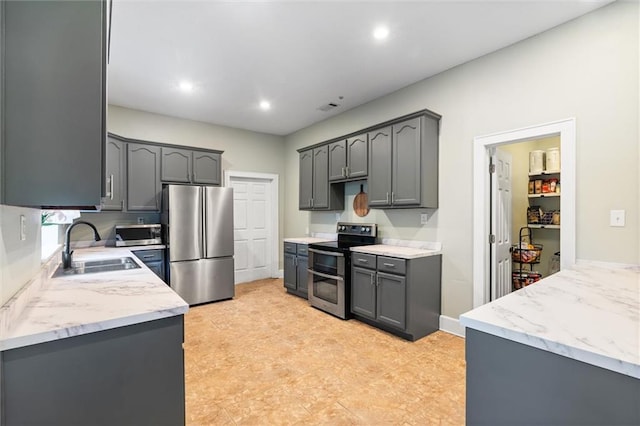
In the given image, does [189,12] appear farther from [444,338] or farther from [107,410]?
[444,338]

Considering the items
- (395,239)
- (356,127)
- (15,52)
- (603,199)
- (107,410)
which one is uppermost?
(356,127)

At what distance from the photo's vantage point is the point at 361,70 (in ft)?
10.9

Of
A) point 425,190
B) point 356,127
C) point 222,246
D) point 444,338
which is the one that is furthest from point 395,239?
point 222,246

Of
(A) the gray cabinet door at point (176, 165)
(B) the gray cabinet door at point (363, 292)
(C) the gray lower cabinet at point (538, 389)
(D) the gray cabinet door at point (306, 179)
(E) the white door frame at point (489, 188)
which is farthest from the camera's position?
(D) the gray cabinet door at point (306, 179)

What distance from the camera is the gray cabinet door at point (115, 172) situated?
3996mm

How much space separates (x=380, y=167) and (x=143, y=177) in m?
3.31

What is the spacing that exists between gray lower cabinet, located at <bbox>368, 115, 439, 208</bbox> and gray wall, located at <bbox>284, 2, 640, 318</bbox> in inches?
6.3

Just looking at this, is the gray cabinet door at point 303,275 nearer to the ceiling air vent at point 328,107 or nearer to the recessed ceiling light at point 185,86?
the ceiling air vent at point 328,107

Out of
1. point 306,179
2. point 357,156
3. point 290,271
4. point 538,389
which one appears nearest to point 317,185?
point 306,179

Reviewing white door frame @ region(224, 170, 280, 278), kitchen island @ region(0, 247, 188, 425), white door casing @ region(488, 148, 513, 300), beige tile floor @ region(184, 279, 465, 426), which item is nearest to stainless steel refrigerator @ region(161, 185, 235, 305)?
beige tile floor @ region(184, 279, 465, 426)

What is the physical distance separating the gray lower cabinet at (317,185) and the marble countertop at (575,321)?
313cm

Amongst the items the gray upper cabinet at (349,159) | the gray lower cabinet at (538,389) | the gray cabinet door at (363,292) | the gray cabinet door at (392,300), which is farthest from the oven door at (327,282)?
the gray lower cabinet at (538,389)

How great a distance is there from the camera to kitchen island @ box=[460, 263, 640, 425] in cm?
83

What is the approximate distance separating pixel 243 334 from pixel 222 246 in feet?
5.28
